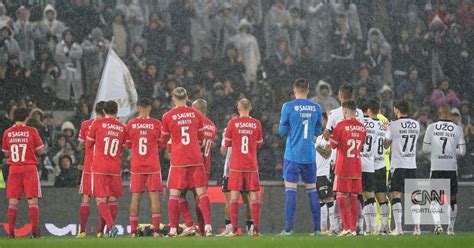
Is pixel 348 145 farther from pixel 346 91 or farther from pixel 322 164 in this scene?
pixel 322 164

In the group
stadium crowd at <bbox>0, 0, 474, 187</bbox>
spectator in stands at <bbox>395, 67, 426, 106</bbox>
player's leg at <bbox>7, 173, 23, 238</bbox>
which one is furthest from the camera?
spectator in stands at <bbox>395, 67, 426, 106</bbox>

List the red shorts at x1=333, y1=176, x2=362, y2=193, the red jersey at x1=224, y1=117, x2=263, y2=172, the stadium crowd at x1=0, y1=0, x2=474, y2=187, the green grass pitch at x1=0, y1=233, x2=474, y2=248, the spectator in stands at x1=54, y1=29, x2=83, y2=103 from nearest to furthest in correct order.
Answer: the green grass pitch at x1=0, y1=233, x2=474, y2=248 → the red shorts at x1=333, y1=176, x2=362, y2=193 → the red jersey at x1=224, y1=117, x2=263, y2=172 → the stadium crowd at x1=0, y1=0, x2=474, y2=187 → the spectator in stands at x1=54, y1=29, x2=83, y2=103

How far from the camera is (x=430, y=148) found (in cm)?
1983

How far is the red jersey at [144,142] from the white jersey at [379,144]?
3.40 m

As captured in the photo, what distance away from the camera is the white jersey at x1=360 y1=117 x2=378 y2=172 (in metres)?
19.3

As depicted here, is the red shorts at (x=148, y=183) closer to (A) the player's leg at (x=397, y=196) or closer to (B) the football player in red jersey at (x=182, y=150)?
(B) the football player in red jersey at (x=182, y=150)

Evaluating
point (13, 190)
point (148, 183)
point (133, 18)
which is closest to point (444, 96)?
point (133, 18)

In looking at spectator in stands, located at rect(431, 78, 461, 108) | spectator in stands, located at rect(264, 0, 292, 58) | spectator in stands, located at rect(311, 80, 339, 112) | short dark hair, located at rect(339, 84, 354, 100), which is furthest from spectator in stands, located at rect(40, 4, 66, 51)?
short dark hair, located at rect(339, 84, 354, 100)

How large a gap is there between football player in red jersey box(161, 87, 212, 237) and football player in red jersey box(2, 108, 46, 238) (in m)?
2.35

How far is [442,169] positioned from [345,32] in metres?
11.8

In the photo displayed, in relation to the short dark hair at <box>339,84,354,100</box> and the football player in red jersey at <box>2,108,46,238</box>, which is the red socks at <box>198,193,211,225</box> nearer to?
the short dark hair at <box>339,84,354,100</box>

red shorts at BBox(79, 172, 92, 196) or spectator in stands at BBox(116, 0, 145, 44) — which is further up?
spectator in stands at BBox(116, 0, 145, 44)

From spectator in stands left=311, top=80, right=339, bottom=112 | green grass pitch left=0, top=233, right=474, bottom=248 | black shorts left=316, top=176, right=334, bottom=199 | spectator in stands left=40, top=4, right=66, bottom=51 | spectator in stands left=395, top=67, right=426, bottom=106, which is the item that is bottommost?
green grass pitch left=0, top=233, right=474, bottom=248

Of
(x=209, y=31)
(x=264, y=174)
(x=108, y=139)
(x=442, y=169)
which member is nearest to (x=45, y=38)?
(x=209, y=31)
